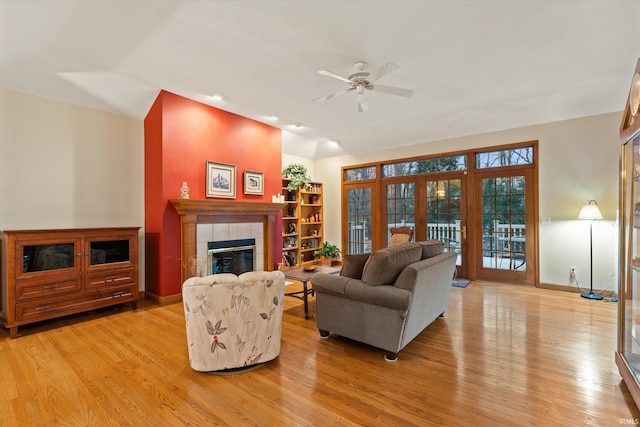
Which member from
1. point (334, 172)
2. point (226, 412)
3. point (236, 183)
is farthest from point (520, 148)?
point (226, 412)

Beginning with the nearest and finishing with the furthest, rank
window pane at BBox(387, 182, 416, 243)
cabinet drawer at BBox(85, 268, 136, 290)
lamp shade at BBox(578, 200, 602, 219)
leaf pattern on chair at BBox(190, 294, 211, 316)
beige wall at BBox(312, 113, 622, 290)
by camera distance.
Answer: leaf pattern on chair at BBox(190, 294, 211, 316) → cabinet drawer at BBox(85, 268, 136, 290) → lamp shade at BBox(578, 200, 602, 219) → beige wall at BBox(312, 113, 622, 290) → window pane at BBox(387, 182, 416, 243)

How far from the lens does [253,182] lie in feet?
17.2

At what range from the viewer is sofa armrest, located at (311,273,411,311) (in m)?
2.40

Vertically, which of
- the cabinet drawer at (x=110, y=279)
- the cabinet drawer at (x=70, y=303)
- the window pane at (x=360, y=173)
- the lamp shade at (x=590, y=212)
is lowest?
the cabinet drawer at (x=70, y=303)

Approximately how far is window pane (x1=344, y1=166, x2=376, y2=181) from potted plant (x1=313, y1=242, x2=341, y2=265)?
1.71m

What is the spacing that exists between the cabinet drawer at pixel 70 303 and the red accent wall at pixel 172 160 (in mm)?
475

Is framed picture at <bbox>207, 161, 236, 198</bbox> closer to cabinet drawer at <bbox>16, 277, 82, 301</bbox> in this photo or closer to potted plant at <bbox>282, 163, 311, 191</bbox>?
potted plant at <bbox>282, 163, 311, 191</bbox>

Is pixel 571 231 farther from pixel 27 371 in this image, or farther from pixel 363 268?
pixel 27 371

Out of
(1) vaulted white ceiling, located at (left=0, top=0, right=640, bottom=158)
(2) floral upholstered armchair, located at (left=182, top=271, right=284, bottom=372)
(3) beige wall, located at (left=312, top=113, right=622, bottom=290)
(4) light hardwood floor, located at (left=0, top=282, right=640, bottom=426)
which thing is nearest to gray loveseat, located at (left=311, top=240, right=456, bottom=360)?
(4) light hardwood floor, located at (left=0, top=282, right=640, bottom=426)

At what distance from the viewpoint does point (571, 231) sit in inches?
181

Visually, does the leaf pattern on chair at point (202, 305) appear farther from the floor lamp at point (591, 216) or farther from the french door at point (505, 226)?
the floor lamp at point (591, 216)

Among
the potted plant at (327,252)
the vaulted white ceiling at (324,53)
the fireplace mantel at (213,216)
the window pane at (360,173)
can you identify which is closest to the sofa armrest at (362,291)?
the fireplace mantel at (213,216)

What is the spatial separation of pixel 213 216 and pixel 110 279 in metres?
1.51

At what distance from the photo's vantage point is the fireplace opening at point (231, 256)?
4.55m
